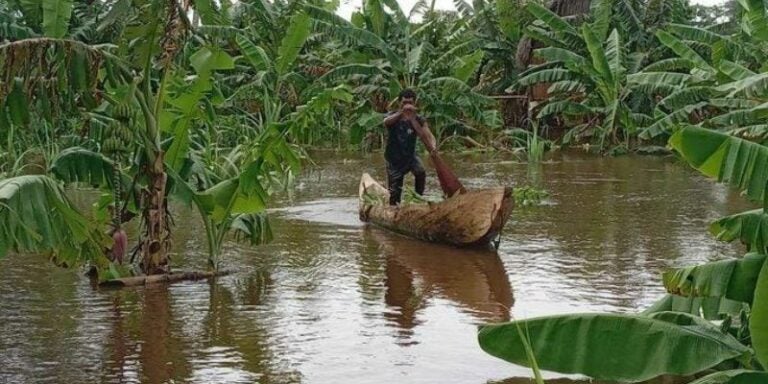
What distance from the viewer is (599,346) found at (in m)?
4.19

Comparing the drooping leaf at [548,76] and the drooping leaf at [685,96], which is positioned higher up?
the drooping leaf at [548,76]

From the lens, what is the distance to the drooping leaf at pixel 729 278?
473 centimetres

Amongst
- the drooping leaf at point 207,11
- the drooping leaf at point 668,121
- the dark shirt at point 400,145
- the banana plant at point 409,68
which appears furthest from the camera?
the banana plant at point 409,68

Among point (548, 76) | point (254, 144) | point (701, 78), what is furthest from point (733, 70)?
point (254, 144)

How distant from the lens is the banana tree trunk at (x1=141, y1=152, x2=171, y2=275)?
340 inches

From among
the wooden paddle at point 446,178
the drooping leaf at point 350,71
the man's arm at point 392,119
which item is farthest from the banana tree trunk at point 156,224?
the drooping leaf at point 350,71

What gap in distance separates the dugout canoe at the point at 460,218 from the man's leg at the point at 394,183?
0.71 meters

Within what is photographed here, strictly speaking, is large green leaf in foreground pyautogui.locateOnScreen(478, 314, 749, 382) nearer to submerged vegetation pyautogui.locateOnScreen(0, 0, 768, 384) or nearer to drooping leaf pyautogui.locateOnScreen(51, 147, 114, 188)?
submerged vegetation pyautogui.locateOnScreen(0, 0, 768, 384)

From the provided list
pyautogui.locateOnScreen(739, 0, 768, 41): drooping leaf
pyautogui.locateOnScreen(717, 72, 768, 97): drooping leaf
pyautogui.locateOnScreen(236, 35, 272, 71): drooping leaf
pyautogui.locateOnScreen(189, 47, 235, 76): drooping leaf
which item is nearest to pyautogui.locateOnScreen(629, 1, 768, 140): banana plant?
pyautogui.locateOnScreen(739, 0, 768, 41): drooping leaf

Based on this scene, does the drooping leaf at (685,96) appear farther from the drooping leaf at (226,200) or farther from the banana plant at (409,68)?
the drooping leaf at (226,200)

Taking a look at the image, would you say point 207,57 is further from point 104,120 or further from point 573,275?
point 573,275

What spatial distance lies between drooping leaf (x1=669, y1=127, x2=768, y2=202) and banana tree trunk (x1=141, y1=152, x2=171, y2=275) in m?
4.97

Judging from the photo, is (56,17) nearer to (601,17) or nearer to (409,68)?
(409,68)

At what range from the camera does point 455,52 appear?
2467 centimetres
